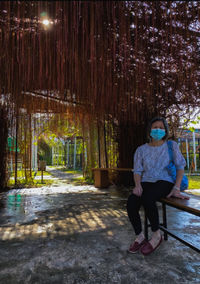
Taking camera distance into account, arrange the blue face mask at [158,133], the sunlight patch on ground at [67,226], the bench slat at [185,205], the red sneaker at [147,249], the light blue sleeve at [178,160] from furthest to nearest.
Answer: the sunlight patch on ground at [67,226] < the blue face mask at [158,133] < the light blue sleeve at [178,160] < the red sneaker at [147,249] < the bench slat at [185,205]

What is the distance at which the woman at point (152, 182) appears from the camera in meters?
1.70

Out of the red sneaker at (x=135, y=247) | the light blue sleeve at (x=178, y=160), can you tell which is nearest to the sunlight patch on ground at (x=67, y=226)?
the red sneaker at (x=135, y=247)

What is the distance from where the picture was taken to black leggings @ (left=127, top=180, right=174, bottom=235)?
170 centimetres

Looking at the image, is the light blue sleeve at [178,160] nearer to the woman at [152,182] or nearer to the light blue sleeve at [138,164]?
the woman at [152,182]

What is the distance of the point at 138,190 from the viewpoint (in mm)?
1779

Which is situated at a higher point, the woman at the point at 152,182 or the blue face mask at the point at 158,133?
the blue face mask at the point at 158,133

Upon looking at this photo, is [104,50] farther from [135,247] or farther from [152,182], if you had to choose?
[135,247]

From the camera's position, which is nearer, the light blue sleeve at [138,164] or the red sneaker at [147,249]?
the red sneaker at [147,249]

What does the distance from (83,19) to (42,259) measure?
7.43ft

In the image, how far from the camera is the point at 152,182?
1.81 m

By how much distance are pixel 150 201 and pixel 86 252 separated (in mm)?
665

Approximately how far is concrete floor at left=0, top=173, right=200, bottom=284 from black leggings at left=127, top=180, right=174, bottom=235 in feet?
0.75

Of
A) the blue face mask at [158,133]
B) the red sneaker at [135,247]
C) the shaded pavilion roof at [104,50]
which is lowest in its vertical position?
the red sneaker at [135,247]

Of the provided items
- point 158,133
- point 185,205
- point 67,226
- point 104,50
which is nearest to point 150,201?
point 185,205
